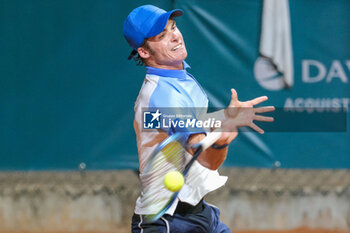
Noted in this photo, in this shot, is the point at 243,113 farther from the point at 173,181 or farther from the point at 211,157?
the point at 173,181

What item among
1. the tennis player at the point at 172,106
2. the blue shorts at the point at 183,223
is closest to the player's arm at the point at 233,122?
the tennis player at the point at 172,106

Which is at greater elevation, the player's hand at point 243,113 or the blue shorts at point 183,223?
the player's hand at point 243,113

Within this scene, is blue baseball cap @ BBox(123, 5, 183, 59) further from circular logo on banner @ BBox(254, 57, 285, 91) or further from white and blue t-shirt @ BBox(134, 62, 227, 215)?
circular logo on banner @ BBox(254, 57, 285, 91)

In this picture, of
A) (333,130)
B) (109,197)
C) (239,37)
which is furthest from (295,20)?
(109,197)

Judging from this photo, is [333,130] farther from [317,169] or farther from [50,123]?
[50,123]

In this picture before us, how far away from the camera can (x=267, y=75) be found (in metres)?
5.37

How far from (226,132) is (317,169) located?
2.64 meters

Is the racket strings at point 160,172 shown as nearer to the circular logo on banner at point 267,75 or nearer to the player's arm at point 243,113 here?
the player's arm at point 243,113

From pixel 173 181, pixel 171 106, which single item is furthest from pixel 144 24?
pixel 173 181

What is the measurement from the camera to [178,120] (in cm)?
302

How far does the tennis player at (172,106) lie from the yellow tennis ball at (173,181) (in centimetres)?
12

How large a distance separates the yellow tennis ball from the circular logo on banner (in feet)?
8.00

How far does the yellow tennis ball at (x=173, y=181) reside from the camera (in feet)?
A: 10.1

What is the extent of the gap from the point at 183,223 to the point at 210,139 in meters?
0.49
